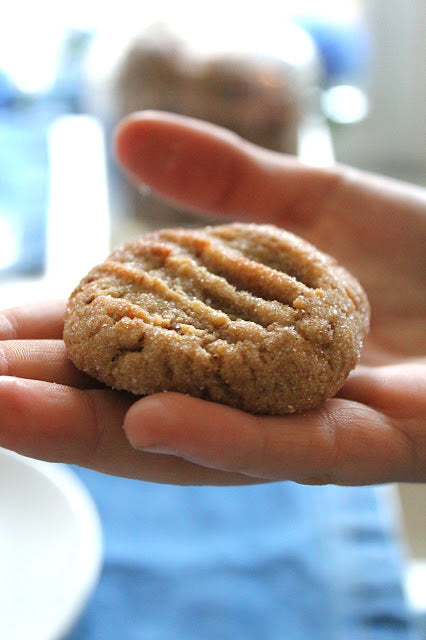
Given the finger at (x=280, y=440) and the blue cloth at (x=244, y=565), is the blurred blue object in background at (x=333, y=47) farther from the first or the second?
the finger at (x=280, y=440)

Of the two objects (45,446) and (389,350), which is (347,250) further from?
(45,446)

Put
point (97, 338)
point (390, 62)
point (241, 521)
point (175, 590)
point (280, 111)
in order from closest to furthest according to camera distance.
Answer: point (97, 338) → point (175, 590) → point (241, 521) → point (280, 111) → point (390, 62)

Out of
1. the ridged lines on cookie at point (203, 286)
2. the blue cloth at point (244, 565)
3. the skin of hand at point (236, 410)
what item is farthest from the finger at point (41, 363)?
the blue cloth at point (244, 565)

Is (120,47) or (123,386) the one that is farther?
(120,47)

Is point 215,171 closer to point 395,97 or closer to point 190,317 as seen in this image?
point 190,317

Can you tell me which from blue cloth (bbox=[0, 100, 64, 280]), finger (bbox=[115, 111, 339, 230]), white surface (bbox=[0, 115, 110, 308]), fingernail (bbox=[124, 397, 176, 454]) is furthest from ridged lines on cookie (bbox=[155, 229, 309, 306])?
blue cloth (bbox=[0, 100, 64, 280])

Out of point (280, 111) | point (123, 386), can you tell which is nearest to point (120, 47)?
point (280, 111)
